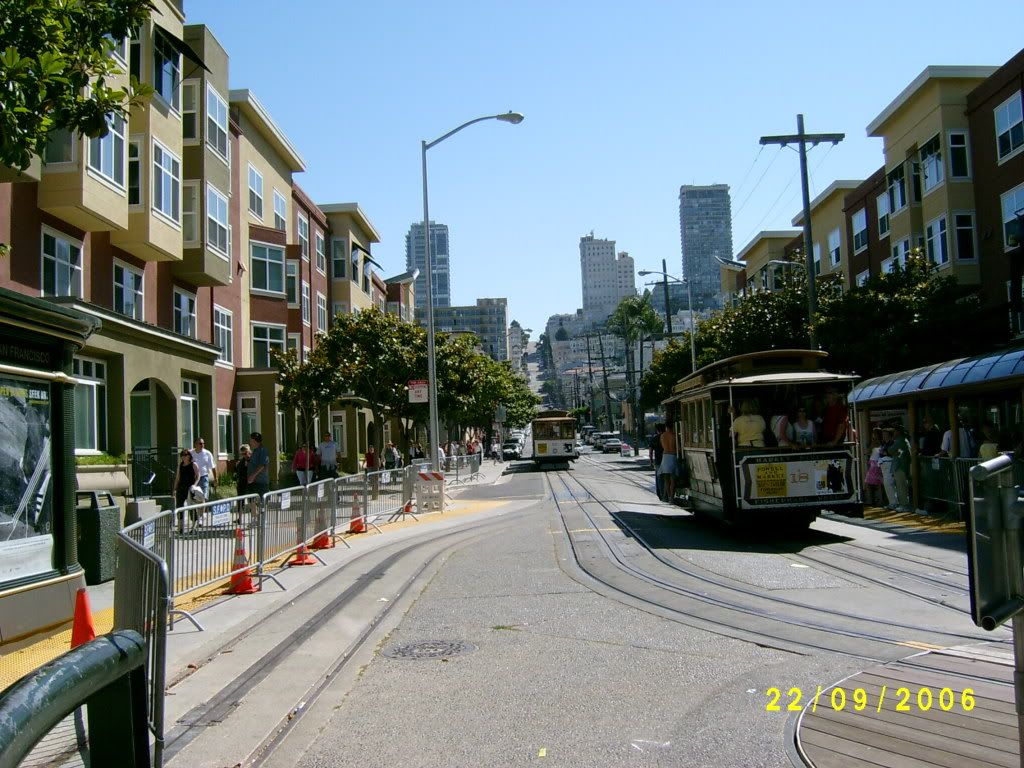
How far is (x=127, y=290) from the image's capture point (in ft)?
75.6

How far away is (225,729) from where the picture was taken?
5.99 metres

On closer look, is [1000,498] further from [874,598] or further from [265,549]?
[265,549]

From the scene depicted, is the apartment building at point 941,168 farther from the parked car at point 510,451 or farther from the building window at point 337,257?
the parked car at point 510,451

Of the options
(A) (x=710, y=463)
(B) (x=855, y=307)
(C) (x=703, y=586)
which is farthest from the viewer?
(B) (x=855, y=307)

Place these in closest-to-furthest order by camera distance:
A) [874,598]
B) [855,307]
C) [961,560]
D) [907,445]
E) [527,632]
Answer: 1. [527,632]
2. [874,598]
3. [961,560]
4. [907,445]
5. [855,307]

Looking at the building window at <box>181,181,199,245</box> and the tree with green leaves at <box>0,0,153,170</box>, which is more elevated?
the building window at <box>181,181,199,245</box>

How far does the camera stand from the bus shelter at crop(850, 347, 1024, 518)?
15609 millimetres

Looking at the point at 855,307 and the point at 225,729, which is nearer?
Result: the point at 225,729

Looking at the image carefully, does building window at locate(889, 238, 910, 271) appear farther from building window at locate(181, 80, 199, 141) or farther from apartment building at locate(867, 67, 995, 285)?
building window at locate(181, 80, 199, 141)

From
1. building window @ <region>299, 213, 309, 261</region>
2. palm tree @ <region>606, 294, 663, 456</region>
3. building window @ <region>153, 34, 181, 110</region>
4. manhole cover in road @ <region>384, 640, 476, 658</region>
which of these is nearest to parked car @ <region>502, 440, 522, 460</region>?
palm tree @ <region>606, 294, 663, 456</region>

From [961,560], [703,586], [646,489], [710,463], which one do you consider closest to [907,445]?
[710,463]

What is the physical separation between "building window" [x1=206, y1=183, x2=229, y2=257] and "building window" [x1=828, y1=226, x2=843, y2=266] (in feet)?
101

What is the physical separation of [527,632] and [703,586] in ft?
9.71
